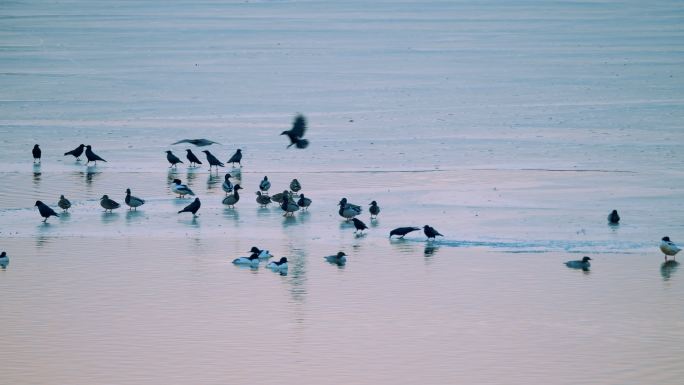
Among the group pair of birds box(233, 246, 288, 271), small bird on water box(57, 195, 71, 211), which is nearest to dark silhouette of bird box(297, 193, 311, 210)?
pair of birds box(233, 246, 288, 271)

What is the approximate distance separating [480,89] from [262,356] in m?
23.7

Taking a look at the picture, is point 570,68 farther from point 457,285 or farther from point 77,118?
point 457,285

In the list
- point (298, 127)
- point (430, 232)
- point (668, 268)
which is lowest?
point (668, 268)

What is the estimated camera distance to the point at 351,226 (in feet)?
61.1

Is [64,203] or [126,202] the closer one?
[64,203]

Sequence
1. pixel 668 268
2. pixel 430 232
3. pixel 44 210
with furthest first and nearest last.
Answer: pixel 44 210
pixel 430 232
pixel 668 268

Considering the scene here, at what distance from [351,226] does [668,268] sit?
4.97 metres

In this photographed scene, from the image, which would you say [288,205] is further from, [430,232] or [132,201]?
[430,232]

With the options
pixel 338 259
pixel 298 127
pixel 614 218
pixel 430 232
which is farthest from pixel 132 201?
pixel 614 218

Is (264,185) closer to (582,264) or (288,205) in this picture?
(288,205)

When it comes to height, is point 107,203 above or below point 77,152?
below

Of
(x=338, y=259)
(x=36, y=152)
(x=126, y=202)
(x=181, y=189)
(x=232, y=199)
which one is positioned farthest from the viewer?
(x=36, y=152)

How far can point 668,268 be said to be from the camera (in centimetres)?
1552

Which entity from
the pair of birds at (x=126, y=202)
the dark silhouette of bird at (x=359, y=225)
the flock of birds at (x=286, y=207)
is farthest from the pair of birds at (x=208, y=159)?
the dark silhouette of bird at (x=359, y=225)
